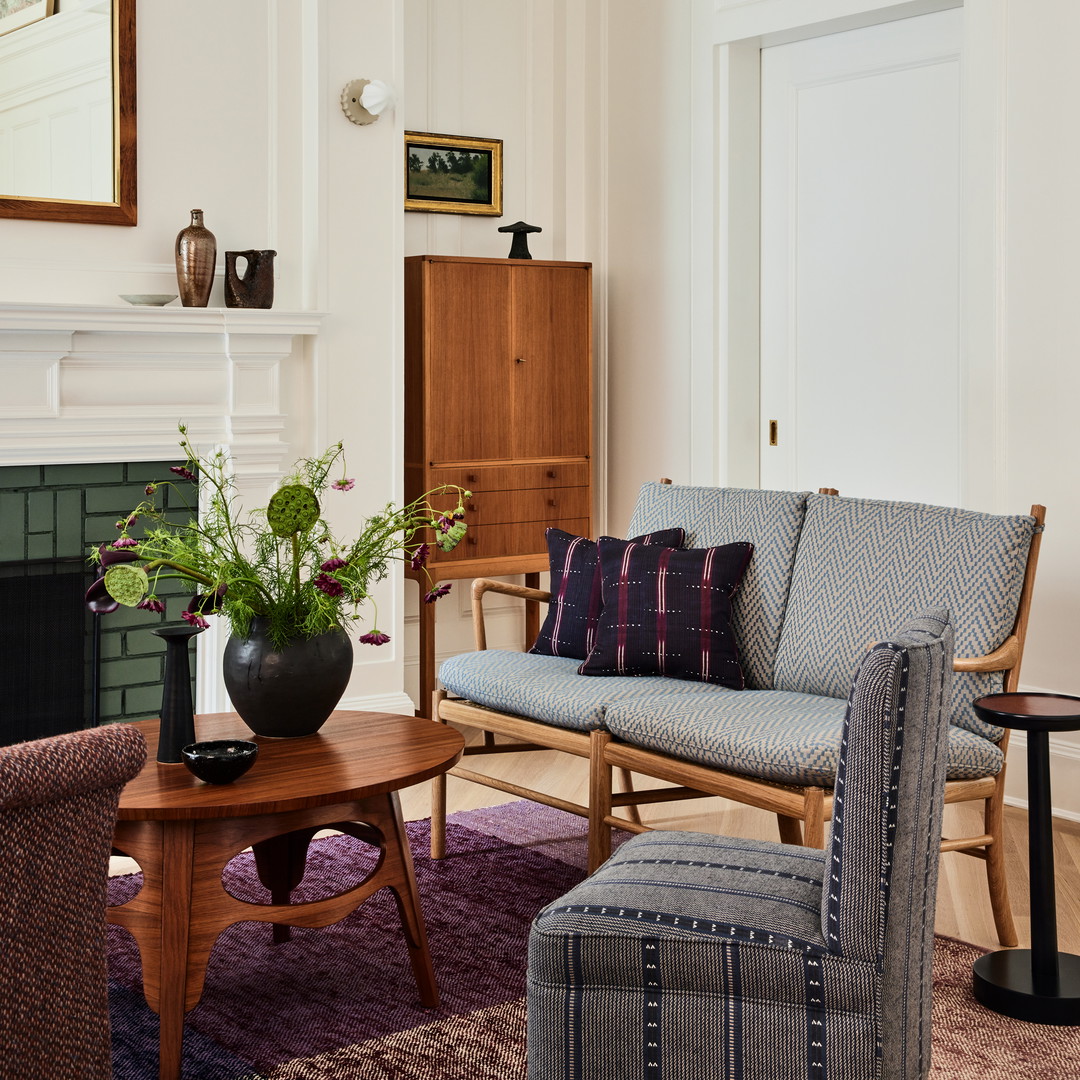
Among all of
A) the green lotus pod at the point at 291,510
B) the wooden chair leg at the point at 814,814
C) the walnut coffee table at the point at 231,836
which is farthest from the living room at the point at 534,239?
the walnut coffee table at the point at 231,836

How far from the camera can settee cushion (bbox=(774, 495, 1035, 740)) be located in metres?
2.92

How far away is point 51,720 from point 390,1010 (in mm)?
1916

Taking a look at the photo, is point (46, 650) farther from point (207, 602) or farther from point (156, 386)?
point (207, 602)

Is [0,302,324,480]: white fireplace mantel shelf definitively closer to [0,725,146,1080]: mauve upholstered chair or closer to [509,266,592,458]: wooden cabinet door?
[509,266,592,458]: wooden cabinet door

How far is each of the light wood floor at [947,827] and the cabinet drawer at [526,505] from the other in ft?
2.85

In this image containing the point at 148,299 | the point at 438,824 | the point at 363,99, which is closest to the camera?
the point at 438,824

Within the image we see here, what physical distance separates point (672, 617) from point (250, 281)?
1.81 meters

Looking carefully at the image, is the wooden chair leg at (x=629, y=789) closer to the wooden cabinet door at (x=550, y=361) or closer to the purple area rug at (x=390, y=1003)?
the purple area rug at (x=390, y=1003)

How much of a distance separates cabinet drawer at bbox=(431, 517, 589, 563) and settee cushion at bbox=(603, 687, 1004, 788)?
174cm

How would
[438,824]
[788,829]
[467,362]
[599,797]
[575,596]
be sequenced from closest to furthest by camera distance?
[599,797], [788,829], [438,824], [575,596], [467,362]

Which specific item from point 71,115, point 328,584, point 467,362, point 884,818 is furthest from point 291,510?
point 467,362

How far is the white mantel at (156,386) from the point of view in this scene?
12.7ft

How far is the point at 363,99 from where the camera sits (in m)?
4.41

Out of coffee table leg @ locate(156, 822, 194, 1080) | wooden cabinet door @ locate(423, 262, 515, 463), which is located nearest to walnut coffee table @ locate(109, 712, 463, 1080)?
coffee table leg @ locate(156, 822, 194, 1080)
